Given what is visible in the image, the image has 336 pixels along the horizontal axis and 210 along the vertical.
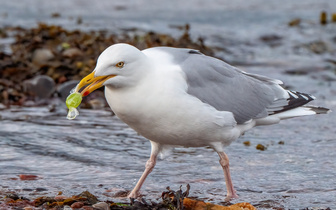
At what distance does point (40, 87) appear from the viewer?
916 cm

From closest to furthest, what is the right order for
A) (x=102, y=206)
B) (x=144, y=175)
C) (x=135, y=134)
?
(x=102, y=206)
(x=144, y=175)
(x=135, y=134)

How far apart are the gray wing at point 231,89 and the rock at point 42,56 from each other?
4.53 meters

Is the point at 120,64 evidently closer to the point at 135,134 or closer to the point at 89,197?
the point at 89,197

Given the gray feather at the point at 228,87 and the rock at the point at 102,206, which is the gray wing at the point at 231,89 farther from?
the rock at the point at 102,206

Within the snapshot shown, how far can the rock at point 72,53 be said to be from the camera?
10.1m

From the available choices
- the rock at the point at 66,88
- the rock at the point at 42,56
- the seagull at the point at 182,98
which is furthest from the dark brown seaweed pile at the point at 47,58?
the seagull at the point at 182,98

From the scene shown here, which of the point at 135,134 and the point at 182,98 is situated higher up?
the point at 182,98

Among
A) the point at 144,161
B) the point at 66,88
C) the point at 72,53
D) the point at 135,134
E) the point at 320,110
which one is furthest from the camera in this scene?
the point at 72,53

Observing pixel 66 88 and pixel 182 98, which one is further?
pixel 66 88

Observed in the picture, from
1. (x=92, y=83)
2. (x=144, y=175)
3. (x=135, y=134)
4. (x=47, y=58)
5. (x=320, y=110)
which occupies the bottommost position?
(x=144, y=175)

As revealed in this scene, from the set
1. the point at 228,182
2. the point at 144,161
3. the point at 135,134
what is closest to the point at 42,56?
the point at 135,134

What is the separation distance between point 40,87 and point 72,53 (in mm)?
1162

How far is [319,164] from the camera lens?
6.69 m

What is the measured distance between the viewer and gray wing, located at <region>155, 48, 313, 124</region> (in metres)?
5.47
